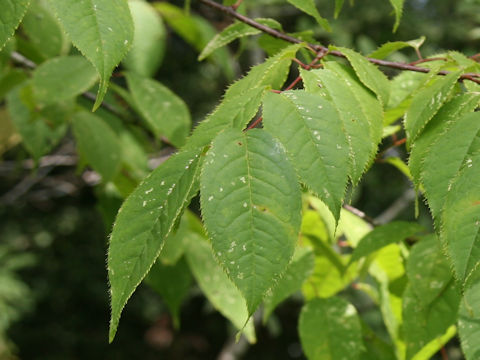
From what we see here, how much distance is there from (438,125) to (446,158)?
5.4 inches

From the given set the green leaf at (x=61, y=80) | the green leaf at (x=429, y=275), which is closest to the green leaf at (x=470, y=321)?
the green leaf at (x=429, y=275)

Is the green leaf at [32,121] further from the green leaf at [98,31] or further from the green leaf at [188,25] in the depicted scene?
the green leaf at [98,31]

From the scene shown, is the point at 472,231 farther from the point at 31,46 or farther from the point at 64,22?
the point at 31,46

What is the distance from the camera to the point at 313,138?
718mm

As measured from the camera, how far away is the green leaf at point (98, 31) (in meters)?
0.68

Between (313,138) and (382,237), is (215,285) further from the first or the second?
(313,138)

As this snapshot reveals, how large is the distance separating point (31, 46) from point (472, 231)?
1573mm

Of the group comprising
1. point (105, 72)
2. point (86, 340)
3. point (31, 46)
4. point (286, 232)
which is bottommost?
point (86, 340)

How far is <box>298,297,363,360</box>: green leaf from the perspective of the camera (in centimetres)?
113

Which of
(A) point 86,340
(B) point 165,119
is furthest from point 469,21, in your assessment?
(A) point 86,340

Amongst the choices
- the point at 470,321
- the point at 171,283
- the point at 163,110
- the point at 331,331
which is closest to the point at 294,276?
the point at 331,331

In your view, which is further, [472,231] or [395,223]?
[395,223]

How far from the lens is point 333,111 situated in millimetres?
748

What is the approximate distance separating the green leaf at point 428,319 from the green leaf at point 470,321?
0.30ft
